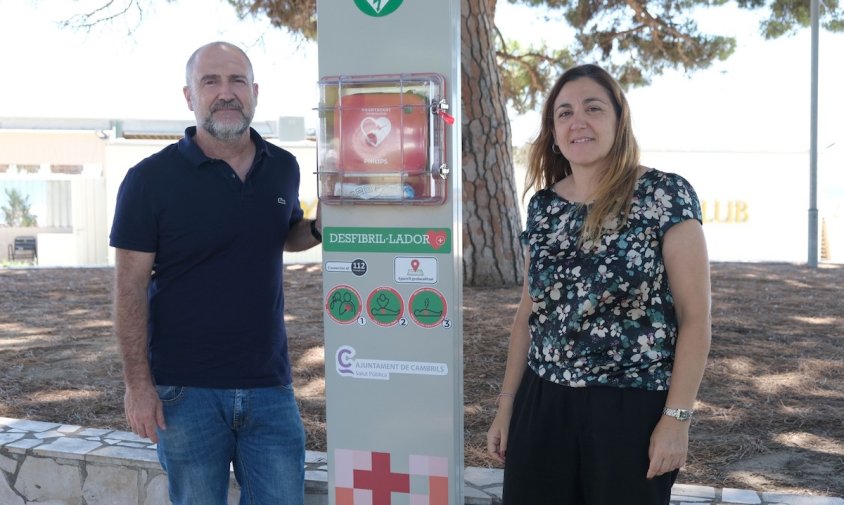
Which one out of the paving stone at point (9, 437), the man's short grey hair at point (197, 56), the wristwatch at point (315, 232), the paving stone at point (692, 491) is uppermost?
the man's short grey hair at point (197, 56)

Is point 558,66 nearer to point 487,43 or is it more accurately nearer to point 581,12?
point 581,12

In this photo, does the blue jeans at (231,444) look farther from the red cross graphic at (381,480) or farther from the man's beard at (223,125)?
the man's beard at (223,125)

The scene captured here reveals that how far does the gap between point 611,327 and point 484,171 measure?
21.0 ft

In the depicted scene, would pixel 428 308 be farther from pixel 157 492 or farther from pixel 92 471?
pixel 92 471

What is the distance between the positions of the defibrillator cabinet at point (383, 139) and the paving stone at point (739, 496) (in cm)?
171

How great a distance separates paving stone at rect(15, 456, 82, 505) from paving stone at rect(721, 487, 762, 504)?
9.52 feet

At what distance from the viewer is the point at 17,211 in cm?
2083

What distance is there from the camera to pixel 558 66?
1333 cm

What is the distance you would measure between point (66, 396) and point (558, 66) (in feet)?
33.2

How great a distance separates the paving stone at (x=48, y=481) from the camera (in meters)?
3.86

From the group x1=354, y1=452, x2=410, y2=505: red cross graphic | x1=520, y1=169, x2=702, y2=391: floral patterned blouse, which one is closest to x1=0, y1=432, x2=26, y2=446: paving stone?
x1=354, y1=452, x2=410, y2=505: red cross graphic

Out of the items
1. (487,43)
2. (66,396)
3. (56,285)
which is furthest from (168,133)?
(66,396)

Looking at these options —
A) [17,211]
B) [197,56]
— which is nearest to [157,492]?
[197,56]

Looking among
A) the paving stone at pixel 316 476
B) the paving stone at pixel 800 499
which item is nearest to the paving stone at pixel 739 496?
the paving stone at pixel 800 499
